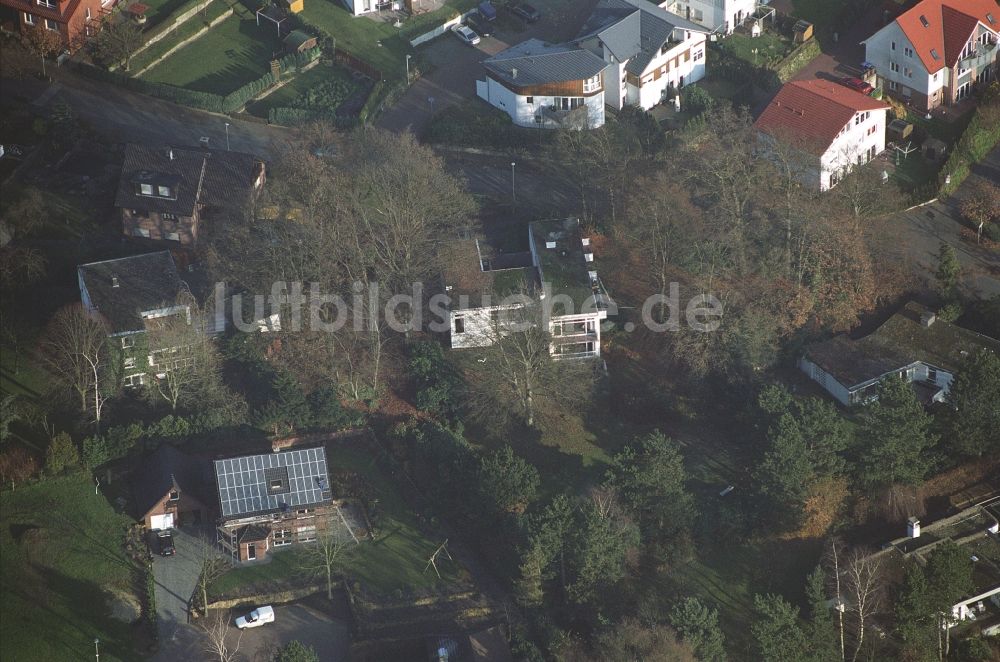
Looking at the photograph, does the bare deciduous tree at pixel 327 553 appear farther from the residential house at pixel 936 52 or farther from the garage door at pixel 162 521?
the residential house at pixel 936 52

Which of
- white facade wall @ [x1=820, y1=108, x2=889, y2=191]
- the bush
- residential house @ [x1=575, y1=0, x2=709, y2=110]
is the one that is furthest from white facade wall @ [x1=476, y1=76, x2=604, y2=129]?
the bush

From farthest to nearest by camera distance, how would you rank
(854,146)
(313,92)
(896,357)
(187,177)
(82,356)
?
(313,92) → (854,146) → (187,177) → (896,357) → (82,356)

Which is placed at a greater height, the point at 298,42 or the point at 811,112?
the point at 298,42

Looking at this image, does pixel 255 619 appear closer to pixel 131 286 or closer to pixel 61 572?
pixel 61 572

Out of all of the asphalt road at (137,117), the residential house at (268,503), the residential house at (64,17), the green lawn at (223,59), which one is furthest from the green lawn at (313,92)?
the residential house at (268,503)

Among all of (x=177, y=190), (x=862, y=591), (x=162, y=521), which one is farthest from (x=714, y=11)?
(x=162, y=521)
